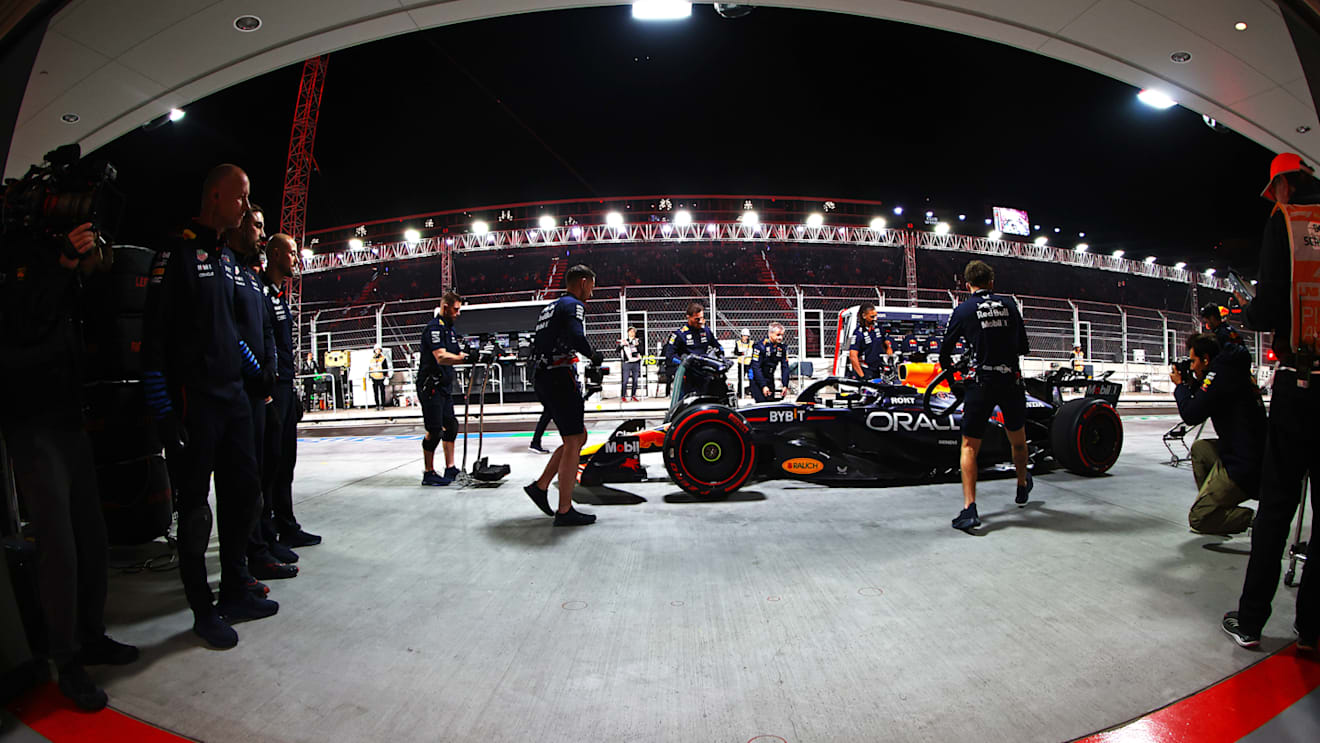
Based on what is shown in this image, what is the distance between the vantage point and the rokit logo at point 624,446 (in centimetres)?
462

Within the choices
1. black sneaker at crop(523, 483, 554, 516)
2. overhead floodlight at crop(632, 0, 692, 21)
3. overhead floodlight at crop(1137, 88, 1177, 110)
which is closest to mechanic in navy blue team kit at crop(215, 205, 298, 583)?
black sneaker at crop(523, 483, 554, 516)

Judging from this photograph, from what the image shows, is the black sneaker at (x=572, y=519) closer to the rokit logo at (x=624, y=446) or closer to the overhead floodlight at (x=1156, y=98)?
the rokit logo at (x=624, y=446)

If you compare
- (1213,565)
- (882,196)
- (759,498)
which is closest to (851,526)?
(759,498)

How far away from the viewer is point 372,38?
419cm

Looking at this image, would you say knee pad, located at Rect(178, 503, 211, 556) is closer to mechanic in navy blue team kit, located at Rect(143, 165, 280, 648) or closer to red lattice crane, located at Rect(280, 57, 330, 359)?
mechanic in navy blue team kit, located at Rect(143, 165, 280, 648)

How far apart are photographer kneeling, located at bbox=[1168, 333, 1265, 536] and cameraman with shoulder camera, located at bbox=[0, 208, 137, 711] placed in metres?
5.02

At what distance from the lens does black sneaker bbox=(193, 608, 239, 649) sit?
2.04m

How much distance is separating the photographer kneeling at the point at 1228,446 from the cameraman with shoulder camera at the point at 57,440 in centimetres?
502

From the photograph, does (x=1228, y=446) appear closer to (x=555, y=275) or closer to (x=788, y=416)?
(x=788, y=416)

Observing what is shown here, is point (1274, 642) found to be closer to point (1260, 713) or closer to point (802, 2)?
point (1260, 713)

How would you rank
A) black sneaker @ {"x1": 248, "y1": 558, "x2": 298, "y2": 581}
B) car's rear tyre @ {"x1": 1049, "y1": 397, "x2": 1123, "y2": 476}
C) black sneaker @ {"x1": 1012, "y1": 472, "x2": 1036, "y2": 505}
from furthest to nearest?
car's rear tyre @ {"x1": 1049, "y1": 397, "x2": 1123, "y2": 476}, black sneaker @ {"x1": 1012, "y1": 472, "x2": 1036, "y2": 505}, black sneaker @ {"x1": 248, "y1": 558, "x2": 298, "y2": 581}

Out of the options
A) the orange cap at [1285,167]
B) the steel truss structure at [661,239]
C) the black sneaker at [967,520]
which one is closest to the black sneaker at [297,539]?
the black sneaker at [967,520]

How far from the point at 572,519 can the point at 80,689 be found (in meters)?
2.32

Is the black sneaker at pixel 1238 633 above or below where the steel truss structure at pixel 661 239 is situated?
below
